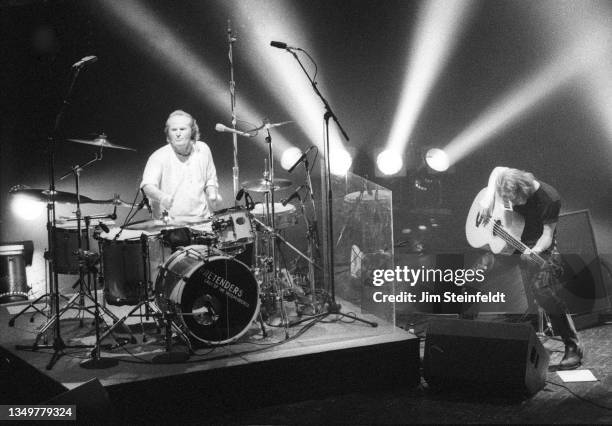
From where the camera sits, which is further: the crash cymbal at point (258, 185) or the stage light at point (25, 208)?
the stage light at point (25, 208)

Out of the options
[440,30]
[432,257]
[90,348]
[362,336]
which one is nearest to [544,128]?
[440,30]

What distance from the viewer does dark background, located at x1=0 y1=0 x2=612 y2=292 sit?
668 centimetres

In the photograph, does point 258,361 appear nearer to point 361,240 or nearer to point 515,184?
point 361,240

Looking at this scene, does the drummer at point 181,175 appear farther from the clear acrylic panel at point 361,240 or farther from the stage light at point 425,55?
the stage light at point 425,55

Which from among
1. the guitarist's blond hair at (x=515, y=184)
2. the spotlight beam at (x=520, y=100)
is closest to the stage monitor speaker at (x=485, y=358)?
the guitarist's blond hair at (x=515, y=184)

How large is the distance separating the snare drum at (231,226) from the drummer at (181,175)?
2.36ft

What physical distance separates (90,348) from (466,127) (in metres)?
4.72

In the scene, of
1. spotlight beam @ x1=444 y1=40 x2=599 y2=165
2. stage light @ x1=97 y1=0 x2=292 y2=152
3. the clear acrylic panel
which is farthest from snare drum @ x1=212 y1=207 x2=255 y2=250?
spotlight beam @ x1=444 y1=40 x2=599 y2=165

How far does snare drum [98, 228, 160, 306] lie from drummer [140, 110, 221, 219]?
0.65m

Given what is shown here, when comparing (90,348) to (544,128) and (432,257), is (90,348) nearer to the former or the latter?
(432,257)

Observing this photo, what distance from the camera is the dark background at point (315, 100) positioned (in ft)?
21.9

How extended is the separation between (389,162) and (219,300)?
2.79 metres

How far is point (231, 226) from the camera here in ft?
15.3

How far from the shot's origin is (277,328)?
5082 millimetres
